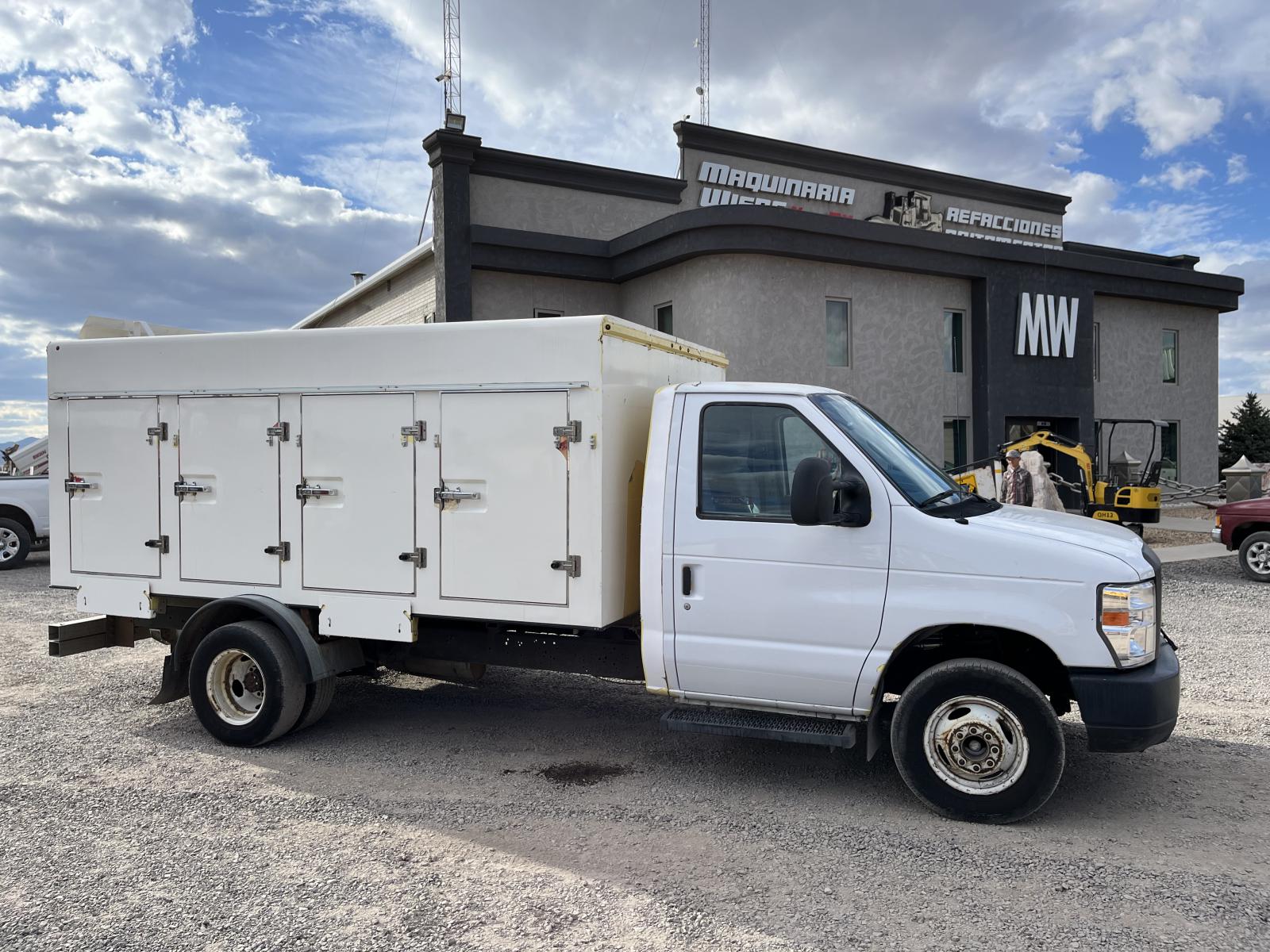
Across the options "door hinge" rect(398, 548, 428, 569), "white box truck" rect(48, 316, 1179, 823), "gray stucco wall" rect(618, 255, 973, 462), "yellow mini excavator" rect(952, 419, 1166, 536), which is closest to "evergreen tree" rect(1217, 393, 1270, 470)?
"gray stucco wall" rect(618, 255, 973, 462)

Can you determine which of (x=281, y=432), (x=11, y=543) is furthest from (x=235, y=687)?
(x=11, y=543)

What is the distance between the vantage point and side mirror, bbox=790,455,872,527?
4578 mm

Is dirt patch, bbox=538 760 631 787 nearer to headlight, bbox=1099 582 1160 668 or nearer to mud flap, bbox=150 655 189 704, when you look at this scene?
mud flap, bbox=150 655 189 704

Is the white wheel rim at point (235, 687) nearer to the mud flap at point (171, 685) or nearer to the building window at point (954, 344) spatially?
the mud flap at point (171, 685)

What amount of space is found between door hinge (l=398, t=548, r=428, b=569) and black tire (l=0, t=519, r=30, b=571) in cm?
1290

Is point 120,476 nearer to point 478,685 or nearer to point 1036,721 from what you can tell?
point 478,685

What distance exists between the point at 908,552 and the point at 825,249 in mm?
15261

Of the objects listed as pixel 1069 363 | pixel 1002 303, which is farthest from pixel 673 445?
pixel 1069 363

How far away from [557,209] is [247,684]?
656 inches

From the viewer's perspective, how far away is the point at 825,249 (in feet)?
62.2

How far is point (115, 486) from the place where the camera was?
21.5 feet

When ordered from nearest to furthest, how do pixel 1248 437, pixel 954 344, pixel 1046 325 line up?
Result: pixel 954 344, pixel 1046 325, pixel 1248 437

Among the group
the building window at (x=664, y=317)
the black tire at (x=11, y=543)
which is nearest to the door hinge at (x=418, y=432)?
the black tire at (x=11, y=543)

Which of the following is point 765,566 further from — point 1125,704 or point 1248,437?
point 1248,437
